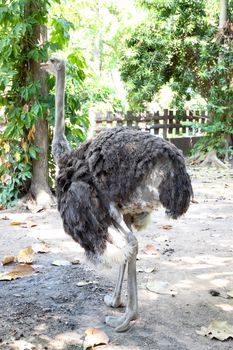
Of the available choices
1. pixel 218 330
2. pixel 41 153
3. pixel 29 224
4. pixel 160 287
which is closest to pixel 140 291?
pixel 160 287

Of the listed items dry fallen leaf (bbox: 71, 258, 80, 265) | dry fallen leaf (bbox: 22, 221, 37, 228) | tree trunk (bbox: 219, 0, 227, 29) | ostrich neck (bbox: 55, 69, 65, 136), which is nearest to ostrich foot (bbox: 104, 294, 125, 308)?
dry fallen leaf (bbox: 71, 258, 80, 265)

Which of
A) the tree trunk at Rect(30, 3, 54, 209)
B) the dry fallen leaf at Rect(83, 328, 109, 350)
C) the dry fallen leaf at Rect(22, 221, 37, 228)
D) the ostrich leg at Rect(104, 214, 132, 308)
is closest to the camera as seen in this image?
the dry fallen leaf at Rect(83, 328, 109, 350)

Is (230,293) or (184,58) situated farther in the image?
(184,58)

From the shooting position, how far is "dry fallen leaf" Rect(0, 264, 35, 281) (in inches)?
131

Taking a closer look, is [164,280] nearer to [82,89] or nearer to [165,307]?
[165,307]

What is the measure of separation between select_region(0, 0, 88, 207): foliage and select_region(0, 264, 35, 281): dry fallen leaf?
1904 millimetres

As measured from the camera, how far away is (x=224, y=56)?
31.5 feet

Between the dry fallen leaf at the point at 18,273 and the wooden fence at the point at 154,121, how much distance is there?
21.8 feet

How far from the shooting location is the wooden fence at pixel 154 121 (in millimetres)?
10177

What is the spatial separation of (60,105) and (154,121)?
26.1 feet

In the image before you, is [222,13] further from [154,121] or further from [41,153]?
[41,153]

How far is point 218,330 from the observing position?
2.57 meters

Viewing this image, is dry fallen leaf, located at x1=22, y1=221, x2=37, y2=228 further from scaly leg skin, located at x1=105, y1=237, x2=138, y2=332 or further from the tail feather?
the tail feather

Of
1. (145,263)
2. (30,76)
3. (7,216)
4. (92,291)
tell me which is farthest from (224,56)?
(92,291)
